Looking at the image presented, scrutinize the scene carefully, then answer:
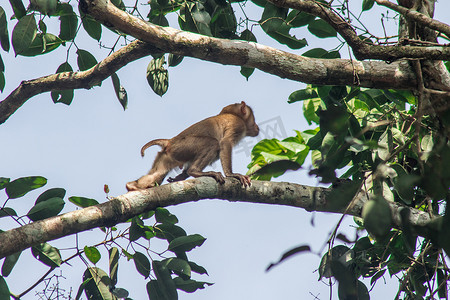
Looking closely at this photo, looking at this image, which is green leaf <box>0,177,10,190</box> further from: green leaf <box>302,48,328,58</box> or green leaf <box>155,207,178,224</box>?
green leaf <box>302,48,328,58</box>

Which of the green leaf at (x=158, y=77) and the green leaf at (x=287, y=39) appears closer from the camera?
the green leaf at (x=287, y=39)

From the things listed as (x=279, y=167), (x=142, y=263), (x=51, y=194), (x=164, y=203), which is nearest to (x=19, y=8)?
(x=51, y=194)

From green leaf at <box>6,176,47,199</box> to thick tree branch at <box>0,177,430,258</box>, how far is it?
0.39m

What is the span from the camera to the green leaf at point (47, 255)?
4.08 m

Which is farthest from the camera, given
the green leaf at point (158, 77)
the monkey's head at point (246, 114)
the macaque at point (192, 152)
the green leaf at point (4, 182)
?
the monkey's head at point (246, 114)

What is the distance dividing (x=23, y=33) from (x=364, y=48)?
2.88 metres

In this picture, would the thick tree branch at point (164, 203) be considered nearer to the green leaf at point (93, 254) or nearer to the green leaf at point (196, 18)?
the green leaf at point (93, 254)

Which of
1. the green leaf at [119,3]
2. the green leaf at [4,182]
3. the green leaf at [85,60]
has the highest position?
the green leaf at [119,3]

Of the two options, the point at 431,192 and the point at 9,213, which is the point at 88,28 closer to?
the point at 9,213

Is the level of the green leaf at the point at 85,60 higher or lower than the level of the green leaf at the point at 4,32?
higher

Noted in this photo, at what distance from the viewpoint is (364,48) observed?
3764mm

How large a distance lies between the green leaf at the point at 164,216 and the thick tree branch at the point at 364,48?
2256mm

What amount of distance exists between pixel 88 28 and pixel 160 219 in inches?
87.3

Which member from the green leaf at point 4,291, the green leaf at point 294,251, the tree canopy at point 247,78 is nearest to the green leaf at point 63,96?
the tree canopy at point 247,78
